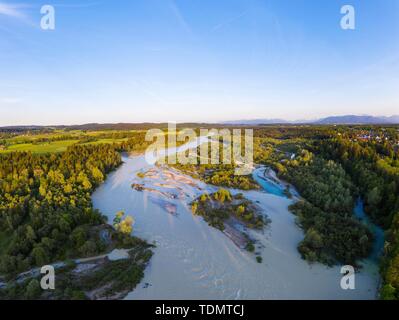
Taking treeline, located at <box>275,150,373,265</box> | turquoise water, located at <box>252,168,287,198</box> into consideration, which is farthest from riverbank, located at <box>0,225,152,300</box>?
turquoise water, located at <box>252,168,287,198</box>

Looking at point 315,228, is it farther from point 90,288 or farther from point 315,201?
point 90,288

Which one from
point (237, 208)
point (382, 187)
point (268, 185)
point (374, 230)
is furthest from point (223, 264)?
point (382, 187)

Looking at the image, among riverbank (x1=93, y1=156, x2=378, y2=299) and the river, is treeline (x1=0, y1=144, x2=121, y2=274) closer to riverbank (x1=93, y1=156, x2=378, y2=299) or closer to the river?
the river

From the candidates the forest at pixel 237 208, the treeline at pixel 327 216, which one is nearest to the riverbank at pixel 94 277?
the forest at pixel 237 208

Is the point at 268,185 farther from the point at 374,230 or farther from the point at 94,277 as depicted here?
the point at 94,277
